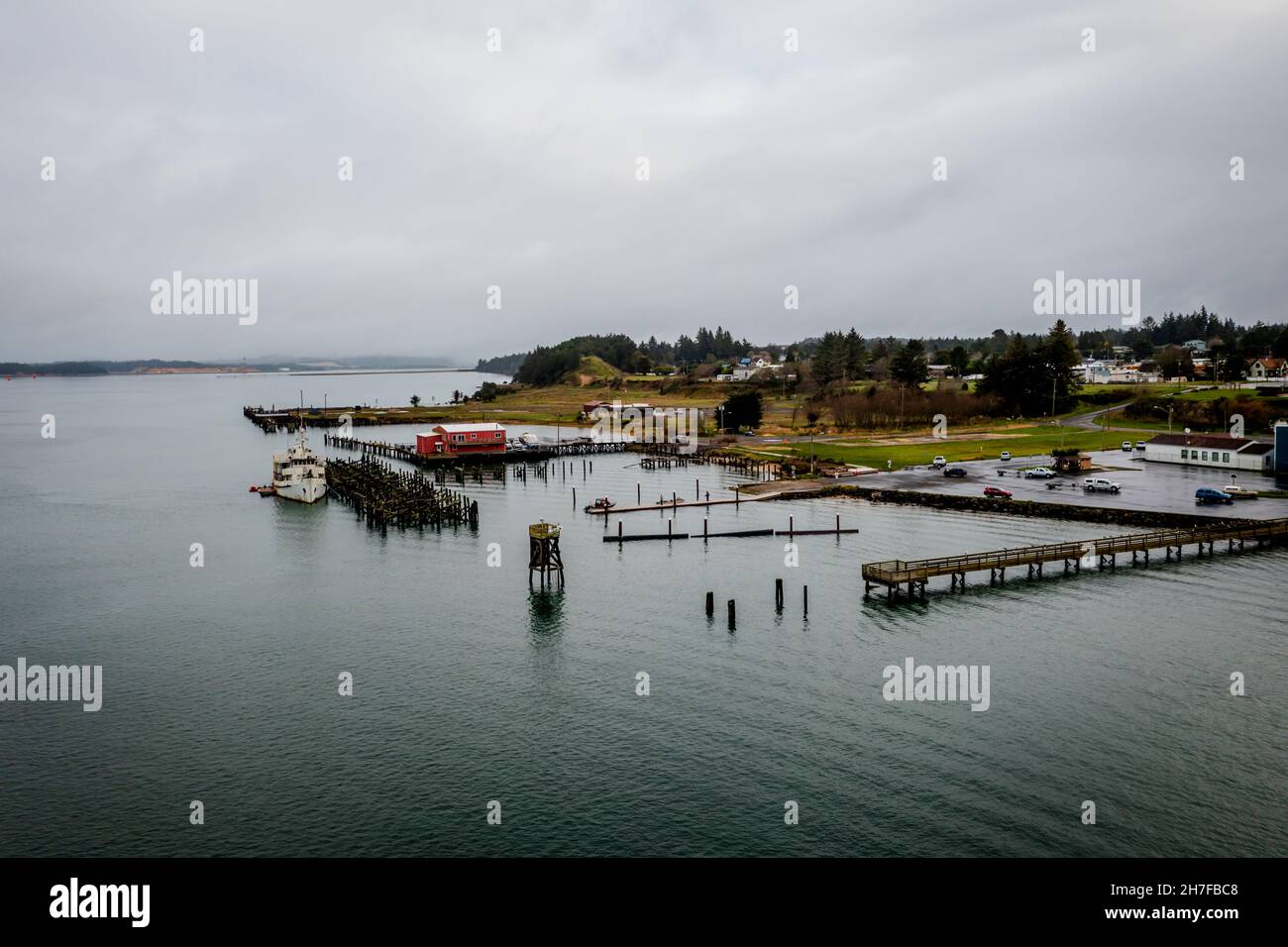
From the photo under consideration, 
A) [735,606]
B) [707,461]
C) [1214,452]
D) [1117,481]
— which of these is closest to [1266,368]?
[1214,452]

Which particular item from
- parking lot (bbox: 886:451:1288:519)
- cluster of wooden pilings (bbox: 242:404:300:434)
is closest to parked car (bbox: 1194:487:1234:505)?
parking lot (bbox: 886:451:1288:519)

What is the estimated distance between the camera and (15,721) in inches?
1302

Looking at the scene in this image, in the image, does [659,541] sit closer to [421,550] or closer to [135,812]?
[421,550]

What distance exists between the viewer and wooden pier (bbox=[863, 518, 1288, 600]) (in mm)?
49406

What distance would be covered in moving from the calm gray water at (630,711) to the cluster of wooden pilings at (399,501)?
36.0ft

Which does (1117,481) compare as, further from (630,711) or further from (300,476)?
(300,476)

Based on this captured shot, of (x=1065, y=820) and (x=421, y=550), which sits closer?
(x=1065, y=820)

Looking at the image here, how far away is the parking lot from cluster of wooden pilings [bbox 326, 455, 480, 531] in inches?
1560

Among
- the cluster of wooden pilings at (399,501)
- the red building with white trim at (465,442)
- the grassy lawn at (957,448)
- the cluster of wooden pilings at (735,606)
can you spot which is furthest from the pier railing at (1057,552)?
the red building with white trim at (465,442)

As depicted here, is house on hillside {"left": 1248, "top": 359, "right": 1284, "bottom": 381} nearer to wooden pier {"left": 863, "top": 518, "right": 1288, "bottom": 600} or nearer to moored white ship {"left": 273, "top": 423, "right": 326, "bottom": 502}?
wooden pier {"left": 863, "top": 518, "right": 1288, "bottom": 600}

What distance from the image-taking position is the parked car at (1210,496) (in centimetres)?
6981
